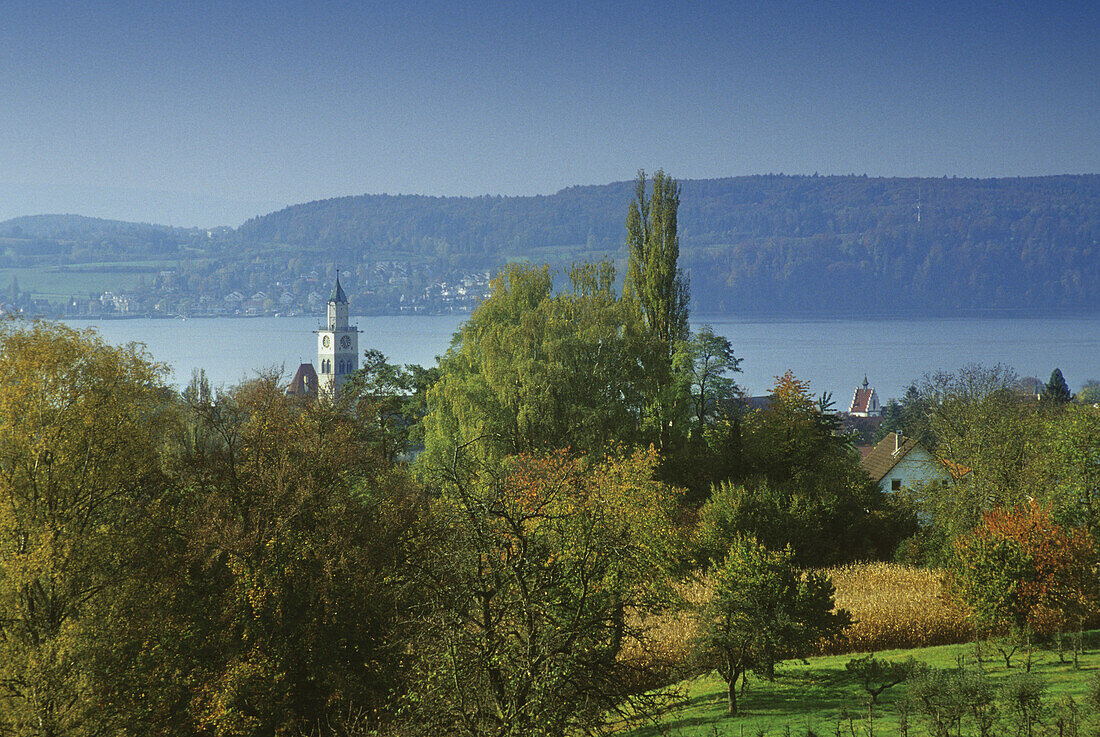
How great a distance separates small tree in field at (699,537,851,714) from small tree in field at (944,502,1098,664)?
10.6ft

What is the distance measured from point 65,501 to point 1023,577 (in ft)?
66.3

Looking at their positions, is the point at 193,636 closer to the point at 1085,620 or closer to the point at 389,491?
the point at 389,491

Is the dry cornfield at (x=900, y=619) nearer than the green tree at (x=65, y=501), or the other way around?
the green tree at (x=65, y=501)

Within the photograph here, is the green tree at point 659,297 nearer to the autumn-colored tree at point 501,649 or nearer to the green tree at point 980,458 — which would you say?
the green tree at point 980,458

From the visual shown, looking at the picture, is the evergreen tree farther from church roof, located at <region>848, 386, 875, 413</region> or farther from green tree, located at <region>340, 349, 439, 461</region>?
church roof, located at <region>848, 386, 875, 413</region>

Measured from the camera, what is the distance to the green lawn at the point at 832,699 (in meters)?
13.3

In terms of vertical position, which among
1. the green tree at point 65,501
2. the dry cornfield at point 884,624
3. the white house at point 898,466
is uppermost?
the green tree at point 65,501

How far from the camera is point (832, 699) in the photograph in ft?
53.6

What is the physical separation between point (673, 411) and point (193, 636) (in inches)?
947

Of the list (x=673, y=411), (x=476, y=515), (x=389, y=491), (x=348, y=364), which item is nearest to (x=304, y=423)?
(x=389, y=491)

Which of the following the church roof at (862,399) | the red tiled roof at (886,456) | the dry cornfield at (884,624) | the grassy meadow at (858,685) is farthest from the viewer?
the church roof at (862,399)

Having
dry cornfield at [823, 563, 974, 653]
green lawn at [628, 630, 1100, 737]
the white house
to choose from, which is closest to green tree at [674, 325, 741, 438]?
dry cornfield at [823, 563, 974, 653]

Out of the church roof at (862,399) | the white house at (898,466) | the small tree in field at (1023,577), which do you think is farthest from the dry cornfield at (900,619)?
the church roof at (862,399)

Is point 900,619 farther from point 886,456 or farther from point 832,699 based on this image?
point 886,456
